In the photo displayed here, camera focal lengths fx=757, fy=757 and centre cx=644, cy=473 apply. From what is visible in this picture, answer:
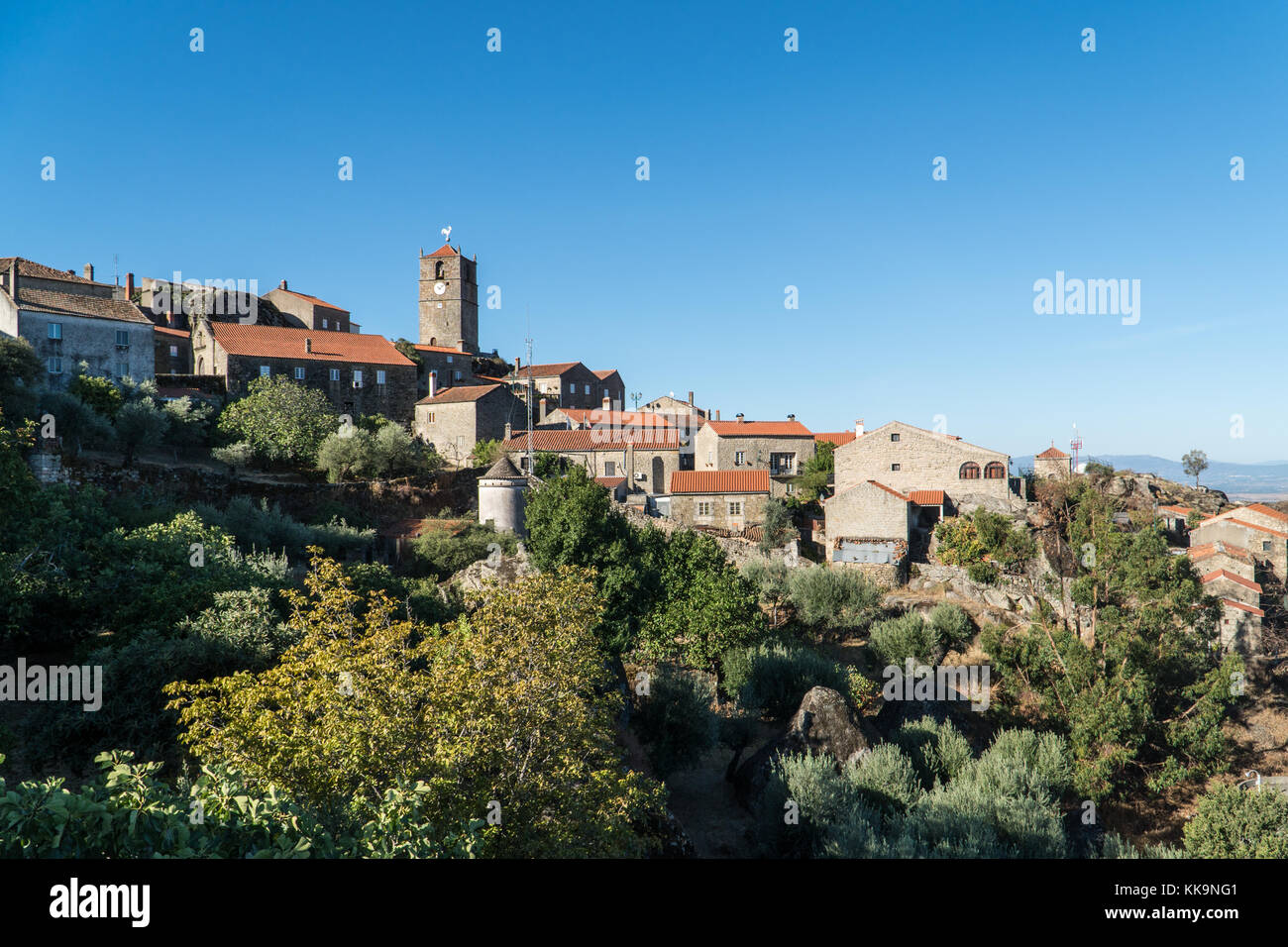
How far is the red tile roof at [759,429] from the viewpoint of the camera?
2320 inches

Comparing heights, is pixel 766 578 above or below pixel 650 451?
below

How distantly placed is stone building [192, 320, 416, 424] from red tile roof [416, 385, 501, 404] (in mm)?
2293

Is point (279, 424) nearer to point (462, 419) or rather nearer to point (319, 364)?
point (319, 364)

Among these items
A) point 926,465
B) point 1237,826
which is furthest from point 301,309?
point 1237,826

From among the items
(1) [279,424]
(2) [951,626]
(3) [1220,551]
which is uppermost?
(1) [279,424]

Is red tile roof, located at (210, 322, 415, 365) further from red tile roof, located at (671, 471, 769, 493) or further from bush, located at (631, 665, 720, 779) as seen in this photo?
bush, located at (631, 665, 720, 779)

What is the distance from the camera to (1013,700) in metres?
28.2

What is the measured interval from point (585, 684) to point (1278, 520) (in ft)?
163

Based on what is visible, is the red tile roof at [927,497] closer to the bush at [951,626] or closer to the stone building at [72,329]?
the bush at [951,626]

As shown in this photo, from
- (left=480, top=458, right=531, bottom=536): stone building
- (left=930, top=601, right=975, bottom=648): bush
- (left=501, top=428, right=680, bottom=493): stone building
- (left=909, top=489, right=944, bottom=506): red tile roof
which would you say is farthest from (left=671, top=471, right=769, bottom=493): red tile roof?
(left=930, top=601, right=975, bottom=648): bush

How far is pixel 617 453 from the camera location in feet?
190

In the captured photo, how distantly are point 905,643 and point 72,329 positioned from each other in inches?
1882
